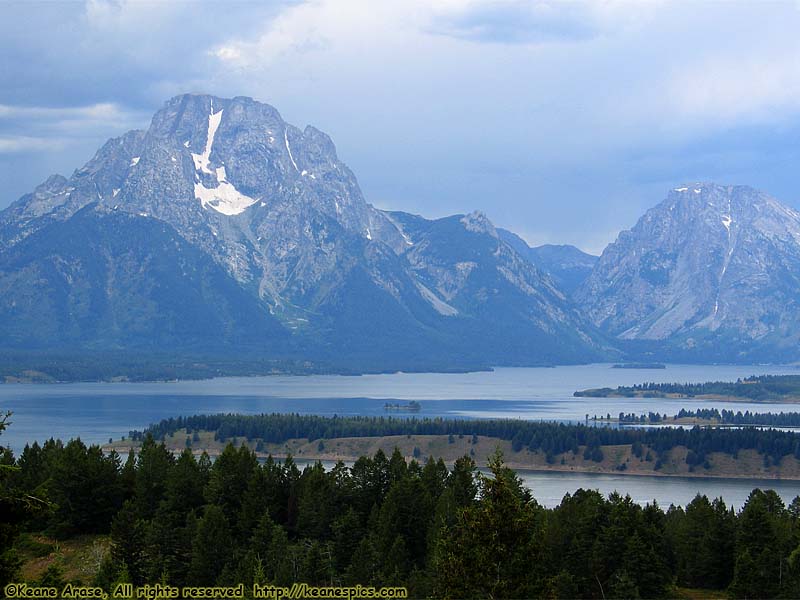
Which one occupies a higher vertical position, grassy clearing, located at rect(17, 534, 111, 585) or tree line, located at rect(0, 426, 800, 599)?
tree line, located at rect(0, 426, 800, 599)

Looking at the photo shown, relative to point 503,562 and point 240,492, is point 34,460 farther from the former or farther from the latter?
point 503,562

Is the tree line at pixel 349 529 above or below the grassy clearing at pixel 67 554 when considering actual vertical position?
Result: above

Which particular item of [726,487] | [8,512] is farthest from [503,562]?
[726,487]

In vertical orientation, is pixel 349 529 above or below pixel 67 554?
above

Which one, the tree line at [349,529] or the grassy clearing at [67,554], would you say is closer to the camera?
the tree line at [349,529]

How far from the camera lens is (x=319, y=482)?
7700 cm

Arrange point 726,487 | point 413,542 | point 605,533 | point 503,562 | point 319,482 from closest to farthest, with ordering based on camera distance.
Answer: point 503,562 → point 605,533 → point 413,542 → point 319,482 → point 726,487

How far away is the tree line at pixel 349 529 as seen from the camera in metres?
63.1

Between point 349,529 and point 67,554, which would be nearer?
point 349,529

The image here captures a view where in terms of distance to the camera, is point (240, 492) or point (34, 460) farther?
point (34, 460)

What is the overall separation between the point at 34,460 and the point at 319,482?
101 ft

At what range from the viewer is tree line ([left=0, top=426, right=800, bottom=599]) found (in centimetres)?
6312

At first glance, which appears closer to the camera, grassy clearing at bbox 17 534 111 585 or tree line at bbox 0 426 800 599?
tree line at bbox 0 426 800 599

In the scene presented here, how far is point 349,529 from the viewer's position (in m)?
70.1
